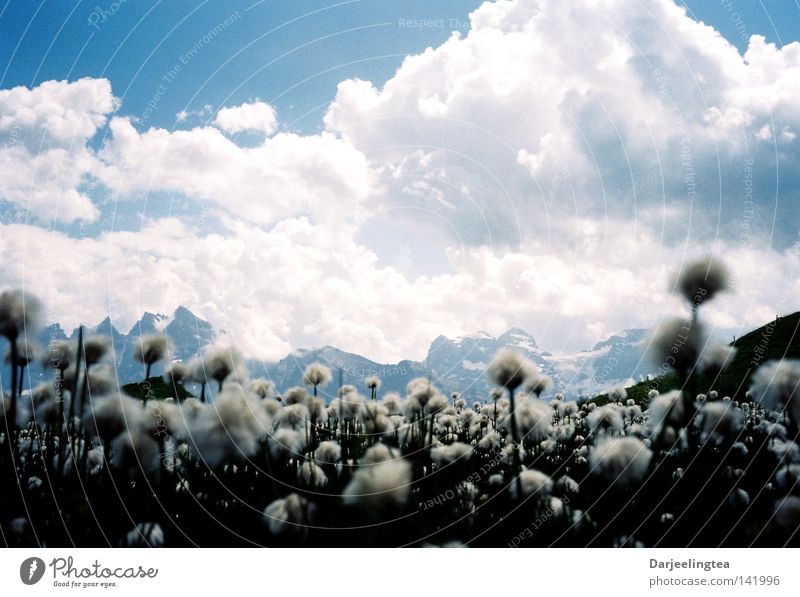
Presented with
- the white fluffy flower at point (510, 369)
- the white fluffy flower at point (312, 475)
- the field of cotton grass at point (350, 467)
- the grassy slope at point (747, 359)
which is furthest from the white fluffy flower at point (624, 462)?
the grassy slope at point (747, 359)

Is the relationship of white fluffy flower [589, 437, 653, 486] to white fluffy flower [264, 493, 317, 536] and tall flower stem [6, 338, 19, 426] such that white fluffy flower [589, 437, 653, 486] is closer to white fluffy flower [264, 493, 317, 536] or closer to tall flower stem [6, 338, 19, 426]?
white fluffy flower [264, 493, 317, 536]

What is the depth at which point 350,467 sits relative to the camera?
4.00 meters

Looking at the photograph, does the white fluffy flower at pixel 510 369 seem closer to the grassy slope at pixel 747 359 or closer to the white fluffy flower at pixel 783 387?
the white fluffy flower at pixel 783 387

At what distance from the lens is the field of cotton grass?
151 inches

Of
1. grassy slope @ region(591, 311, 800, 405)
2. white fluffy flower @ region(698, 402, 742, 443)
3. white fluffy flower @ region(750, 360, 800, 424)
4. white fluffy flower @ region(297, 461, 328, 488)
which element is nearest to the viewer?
white fluffy flower @ region(297, 461, 328, 488)

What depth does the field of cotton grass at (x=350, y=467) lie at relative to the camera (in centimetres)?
382

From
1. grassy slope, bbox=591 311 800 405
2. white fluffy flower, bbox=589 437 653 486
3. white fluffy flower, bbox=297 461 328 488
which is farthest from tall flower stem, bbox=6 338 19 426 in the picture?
grassy slope, bbox=591 311 800 405

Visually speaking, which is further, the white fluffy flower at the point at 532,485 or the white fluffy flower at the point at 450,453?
the white fluffy flower at the point at 450,453

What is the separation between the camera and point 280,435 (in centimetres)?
419

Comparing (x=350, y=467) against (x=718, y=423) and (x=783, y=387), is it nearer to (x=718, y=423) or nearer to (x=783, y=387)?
(x=718, y=423)

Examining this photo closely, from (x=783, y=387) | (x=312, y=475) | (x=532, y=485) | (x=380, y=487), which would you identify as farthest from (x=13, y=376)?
(x=783, y=387)
